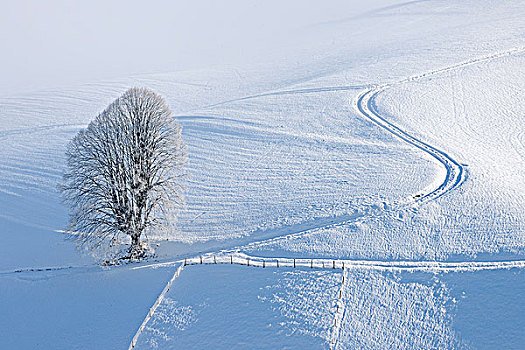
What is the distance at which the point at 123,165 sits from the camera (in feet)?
68.5

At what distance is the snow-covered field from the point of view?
54.6 feet

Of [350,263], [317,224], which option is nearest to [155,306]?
[350,263]

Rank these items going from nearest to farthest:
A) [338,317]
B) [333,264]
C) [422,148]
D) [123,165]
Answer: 1. [338,317]
2. [333,264]
3. [123,165]
4. [422,148]

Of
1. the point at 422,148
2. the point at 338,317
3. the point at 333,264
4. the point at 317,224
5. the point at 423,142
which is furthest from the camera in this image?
the point at 423,142

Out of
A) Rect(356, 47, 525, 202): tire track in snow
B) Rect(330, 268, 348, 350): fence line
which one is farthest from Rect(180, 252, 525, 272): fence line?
Rect(356, 47, 525, 202): tire track in snow

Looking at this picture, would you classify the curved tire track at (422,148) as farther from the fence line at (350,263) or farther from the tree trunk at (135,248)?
the tree trunk at (135,248)

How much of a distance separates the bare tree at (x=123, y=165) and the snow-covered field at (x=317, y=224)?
69.2 inches

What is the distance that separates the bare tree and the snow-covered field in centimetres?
176

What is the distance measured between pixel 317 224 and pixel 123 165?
9.04m

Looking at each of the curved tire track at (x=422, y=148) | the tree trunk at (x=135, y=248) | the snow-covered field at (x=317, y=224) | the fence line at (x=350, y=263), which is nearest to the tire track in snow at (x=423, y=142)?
the curved tire track at (x=422, y=148)

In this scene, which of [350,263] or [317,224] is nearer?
[350,263]

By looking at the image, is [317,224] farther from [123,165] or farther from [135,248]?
[123,165]

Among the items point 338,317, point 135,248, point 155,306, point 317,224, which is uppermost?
point 317,224

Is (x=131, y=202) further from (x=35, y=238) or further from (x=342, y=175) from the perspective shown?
(x=342, y=175)
